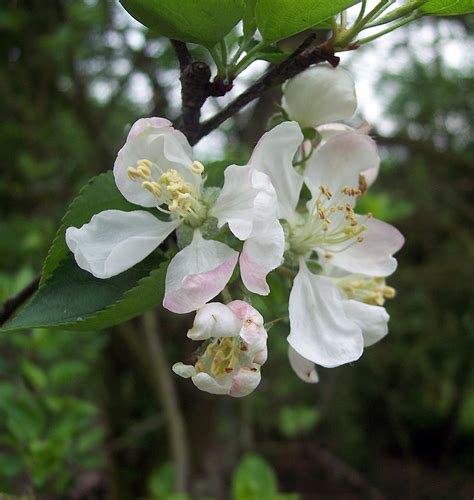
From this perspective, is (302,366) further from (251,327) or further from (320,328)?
(251,327)

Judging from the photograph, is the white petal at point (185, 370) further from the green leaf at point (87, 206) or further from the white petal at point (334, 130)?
the white petal at point (334, 130)

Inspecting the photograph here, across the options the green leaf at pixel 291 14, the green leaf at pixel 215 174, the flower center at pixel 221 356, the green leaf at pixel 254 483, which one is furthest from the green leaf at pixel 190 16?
the green leaf at pixel 254 483

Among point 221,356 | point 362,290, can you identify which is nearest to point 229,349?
point 221,356

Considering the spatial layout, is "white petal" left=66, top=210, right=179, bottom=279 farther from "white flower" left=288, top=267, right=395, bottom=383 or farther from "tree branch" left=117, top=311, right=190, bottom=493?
"tree branch" left=117, top=311, right=190, bottom=493

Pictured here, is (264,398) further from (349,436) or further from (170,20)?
(170,20)

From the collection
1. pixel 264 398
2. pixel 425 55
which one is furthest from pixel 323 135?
pixel 264 398
